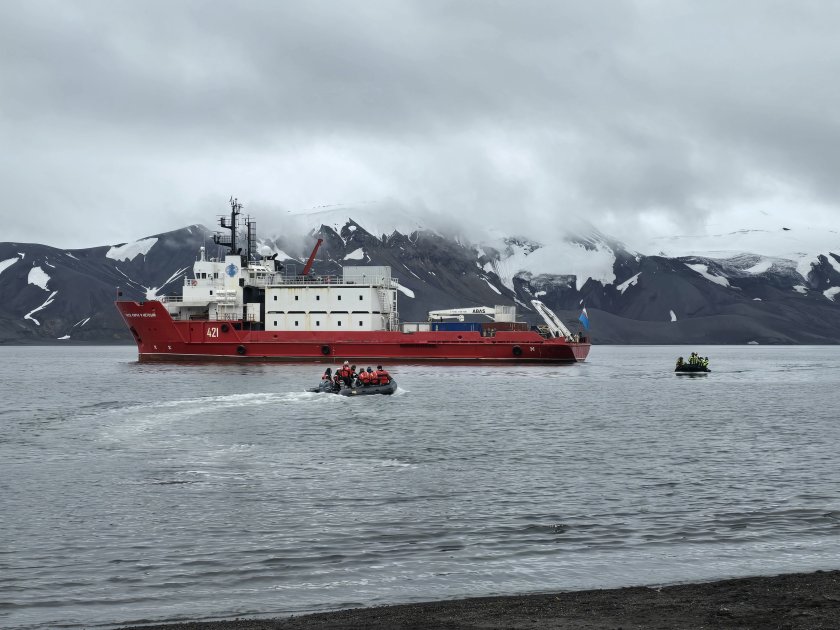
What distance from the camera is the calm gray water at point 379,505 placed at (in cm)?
1570

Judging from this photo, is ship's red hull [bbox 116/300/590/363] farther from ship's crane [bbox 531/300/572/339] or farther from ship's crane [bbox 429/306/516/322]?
ship's crane [bbox 429/306/516/322]

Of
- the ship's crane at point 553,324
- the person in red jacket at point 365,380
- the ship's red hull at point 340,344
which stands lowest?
the person in red jacket at point 365,380

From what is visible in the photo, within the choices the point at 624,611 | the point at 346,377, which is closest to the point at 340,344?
the point at 346,377

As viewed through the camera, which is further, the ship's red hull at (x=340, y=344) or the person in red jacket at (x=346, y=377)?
the ship's red hull at (x=340, y=344)

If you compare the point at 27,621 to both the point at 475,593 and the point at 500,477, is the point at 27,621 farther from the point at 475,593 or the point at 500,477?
the point at 500,477

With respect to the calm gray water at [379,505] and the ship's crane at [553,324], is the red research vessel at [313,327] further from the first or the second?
the calm gray water at [379,505]

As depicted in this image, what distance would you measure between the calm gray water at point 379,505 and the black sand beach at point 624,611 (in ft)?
3.22

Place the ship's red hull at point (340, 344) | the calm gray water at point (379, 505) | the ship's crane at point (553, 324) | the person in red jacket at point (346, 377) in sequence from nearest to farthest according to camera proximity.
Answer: the calm gray water at point (379, 505) < the person in red jacket at point (346, 377) < the ship's red hull at point (340, 344) < the ship's crane at point (553, 324)

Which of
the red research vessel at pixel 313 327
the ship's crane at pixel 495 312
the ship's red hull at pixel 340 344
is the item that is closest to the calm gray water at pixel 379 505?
the ship's red hull at pixel 340 344

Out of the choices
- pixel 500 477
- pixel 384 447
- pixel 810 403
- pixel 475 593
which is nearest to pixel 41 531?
pixel 475 593

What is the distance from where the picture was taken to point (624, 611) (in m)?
13.0

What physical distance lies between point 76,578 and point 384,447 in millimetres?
17328

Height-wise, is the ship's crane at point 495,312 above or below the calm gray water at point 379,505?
above

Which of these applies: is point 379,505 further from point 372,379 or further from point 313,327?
point 313,327
